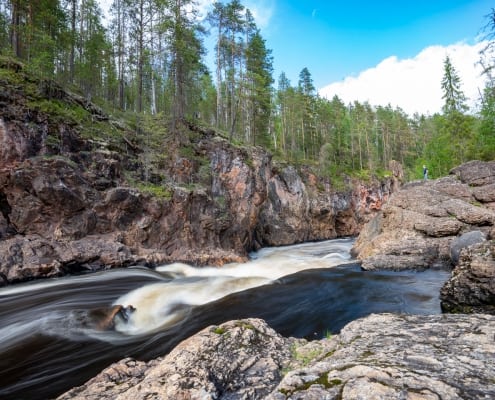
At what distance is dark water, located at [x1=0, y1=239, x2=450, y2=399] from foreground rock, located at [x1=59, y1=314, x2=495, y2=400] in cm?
264

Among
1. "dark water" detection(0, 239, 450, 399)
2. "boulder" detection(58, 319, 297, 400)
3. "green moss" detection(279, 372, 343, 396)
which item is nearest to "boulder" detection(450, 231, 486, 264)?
"dark water" detection(0, 239, 450, 399)

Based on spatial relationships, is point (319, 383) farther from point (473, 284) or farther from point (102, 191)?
point (102, 191)

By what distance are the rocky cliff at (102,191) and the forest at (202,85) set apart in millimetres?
2253

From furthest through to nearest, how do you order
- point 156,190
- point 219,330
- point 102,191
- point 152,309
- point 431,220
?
1. point 156,190
2. point 102,191
3. point 431,220
4. point 152,309
5. point 219,330

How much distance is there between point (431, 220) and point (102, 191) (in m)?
17.2

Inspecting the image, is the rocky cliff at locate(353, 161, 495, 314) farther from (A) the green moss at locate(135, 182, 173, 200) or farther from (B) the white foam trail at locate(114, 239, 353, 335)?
(A) the green moss at locate(135, 182, 173, 200)

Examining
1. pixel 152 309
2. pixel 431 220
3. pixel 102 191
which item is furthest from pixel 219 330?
pixel 431 220

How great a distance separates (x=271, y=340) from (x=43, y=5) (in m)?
27.7

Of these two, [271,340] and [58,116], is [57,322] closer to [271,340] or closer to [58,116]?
[271,340]

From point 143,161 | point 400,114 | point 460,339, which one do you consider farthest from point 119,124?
point 400,114

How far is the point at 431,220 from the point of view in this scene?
1341 centimetres

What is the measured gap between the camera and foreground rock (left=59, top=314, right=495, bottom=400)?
2025 millimetres

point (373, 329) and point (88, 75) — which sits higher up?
point (88, 75)

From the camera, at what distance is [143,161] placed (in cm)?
1633
